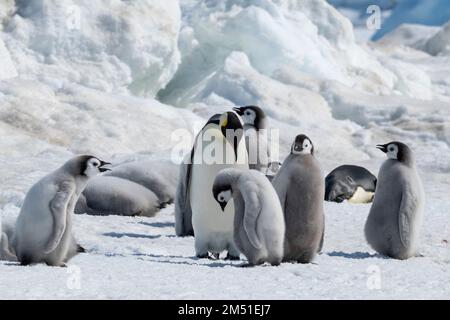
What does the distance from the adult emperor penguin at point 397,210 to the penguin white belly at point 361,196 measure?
12.1 ft

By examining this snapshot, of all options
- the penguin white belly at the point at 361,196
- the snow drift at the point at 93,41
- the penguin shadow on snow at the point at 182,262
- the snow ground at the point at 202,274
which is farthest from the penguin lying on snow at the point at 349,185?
the snow drift at the point at 93,41

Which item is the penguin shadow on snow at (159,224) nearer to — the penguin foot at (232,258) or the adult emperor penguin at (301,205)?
the penguin foot at (232,258)

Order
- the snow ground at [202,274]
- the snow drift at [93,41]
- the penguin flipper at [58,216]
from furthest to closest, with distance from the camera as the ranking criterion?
the snow drift at [93,41] < the penguin flipper at [58,216] < the snow ground at [202,274]

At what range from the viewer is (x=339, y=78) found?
20469 millimetres

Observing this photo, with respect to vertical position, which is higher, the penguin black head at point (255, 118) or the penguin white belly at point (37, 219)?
the penguin black head at point (255, 118)

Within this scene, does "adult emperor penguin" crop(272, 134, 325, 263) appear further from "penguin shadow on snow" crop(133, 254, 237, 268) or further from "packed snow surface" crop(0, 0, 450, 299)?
"penguin shadow on snow" crop(133, 254, 237, 268)

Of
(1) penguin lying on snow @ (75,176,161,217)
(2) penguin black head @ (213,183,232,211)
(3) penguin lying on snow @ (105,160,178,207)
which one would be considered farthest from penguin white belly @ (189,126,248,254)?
(3) penguin lying on snow @ (105,160,178,207)

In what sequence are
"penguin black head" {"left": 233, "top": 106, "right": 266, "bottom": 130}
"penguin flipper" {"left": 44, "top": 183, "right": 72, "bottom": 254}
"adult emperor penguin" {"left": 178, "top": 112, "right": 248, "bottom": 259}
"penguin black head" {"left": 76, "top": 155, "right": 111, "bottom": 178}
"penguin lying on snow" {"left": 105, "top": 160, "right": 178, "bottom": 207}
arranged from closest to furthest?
"penguin flipper" {"left": 44, "top": 183, "right": 72, "bottom": 254} < "penguin black head" {"left": 76, "top": 155, "right": 111, "bottom": 178} < "adult emperor penguin" {"left": 178, "top": 112, "right": 248, "bottom": 259} < "penguin black head" {"left": 233, "top": 106, "right": 266, "bottom": 130} < "penguin lying on snow" {"left": 105, "top": 160, "right": 178, "bottom": 207}

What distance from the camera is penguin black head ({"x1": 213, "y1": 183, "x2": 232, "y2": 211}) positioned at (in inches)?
167

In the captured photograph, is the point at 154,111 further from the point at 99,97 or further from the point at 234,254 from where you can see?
the point at 234,254

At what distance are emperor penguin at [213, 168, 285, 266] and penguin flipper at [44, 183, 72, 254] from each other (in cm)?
77

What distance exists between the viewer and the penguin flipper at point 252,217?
410cm

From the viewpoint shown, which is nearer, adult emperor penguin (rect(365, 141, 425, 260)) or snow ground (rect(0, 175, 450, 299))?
snow ground (rect(0, 175, 450, 299))

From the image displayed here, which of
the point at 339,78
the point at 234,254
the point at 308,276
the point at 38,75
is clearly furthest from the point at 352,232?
the point at 339,78
